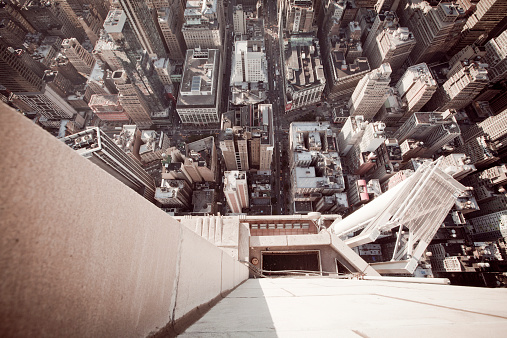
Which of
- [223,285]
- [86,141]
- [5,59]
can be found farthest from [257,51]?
[223,285]

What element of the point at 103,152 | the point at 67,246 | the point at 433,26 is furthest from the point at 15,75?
the point at 433,26

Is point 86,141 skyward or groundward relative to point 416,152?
groundward

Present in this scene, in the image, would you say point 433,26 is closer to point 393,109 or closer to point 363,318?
point 393,109

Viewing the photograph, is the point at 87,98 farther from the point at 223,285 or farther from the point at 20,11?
the point at 223,285

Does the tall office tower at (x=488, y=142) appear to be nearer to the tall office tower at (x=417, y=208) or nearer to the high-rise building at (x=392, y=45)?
the high-rise building at (x=392, y=45)

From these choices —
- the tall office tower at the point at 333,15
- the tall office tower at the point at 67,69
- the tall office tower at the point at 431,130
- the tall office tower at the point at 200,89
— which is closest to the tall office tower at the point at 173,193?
the tall office tower at the point at 200,89

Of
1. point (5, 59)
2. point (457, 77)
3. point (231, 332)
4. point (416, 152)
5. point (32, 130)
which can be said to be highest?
point (5, 59)
